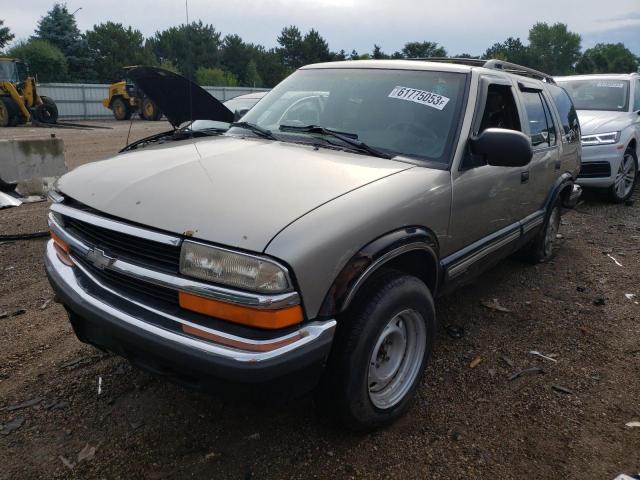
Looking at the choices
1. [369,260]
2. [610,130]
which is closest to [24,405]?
[369,260]

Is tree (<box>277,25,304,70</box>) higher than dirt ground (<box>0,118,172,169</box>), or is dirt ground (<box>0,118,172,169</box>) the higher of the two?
tree (<box>277,25,304,70</box>)

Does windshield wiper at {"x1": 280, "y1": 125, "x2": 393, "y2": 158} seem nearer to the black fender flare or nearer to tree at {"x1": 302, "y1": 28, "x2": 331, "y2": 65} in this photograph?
the black fender flare

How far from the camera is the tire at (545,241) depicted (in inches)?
197

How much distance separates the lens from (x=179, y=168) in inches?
103

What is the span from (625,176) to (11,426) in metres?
8.66

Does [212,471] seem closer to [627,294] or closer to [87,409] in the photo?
[87,409]

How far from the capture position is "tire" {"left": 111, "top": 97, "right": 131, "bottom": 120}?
25875 mm

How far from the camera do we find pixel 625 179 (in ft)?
26.5

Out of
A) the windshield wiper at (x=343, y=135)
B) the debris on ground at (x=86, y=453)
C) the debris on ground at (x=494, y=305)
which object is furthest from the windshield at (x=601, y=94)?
the debris on ground at (x=86, y=453)

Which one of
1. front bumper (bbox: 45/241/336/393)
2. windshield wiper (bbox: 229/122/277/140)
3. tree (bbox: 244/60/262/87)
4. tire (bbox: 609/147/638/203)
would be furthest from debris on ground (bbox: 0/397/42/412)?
tree (bbox: 244/60/262/87)

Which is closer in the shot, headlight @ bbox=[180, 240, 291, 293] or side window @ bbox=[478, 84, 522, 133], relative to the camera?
headlight @ bbox=[180, 240, 291, 293]

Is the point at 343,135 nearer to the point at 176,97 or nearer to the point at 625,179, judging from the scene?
the point at 176,97

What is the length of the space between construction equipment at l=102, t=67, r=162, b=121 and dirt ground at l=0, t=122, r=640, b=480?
22837 millimetres

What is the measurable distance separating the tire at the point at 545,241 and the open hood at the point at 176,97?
313cm
